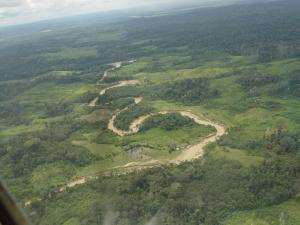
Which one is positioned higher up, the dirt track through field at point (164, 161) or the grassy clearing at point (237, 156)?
the grassy clearing at point (237, 156)

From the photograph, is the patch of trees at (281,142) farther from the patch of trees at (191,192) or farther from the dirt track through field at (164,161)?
the dirt track through field at (164,161)

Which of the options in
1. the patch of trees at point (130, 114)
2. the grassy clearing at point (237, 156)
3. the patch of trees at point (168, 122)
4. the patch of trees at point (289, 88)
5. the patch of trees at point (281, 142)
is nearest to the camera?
the grassy clearing at point (237, 156)

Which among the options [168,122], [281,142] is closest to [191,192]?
[281,142]

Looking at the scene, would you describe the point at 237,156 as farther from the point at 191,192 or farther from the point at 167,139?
the point at 167,139

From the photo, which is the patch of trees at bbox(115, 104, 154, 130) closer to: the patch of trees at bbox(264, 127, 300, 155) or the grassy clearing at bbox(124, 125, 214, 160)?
the grassy clearing at bbox(124, 125, 214, 160)

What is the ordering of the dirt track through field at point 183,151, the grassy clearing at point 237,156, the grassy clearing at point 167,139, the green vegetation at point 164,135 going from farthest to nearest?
the grassy clearing at point 167,139 → the dirt track through field at point 183,151 → the grassy clearing at point 237,156 → the green vegetation at point 164,135

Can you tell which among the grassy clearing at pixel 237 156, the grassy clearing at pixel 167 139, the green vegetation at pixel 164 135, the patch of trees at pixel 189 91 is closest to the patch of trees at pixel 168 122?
the green vegetation at pixel 164 135
